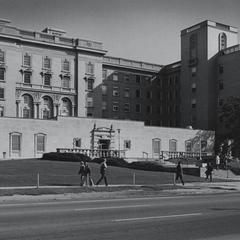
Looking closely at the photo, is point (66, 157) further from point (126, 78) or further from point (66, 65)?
point (126, 78)

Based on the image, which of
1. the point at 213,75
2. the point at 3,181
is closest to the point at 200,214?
the point at 3,181

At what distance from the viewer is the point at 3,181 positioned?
33531 millimetres

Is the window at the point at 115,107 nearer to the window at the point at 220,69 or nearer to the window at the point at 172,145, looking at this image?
the window at the point at 220,69

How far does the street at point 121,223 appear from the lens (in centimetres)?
1195

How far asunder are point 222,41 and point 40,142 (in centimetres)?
4476

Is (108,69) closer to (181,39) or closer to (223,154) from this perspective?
(181,39)

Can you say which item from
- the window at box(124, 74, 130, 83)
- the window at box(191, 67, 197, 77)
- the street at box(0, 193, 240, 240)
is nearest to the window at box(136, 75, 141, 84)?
the window at box(124, 74, 130, 83)

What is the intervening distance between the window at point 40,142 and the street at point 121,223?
49519 mm

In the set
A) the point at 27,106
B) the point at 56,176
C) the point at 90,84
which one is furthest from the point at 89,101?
the point at 56,176

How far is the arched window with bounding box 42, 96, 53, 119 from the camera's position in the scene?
290 ft

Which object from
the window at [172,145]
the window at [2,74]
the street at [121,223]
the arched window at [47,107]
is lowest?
the street at [121,223]

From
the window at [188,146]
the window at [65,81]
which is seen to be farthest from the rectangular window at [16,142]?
the window at [188,146]

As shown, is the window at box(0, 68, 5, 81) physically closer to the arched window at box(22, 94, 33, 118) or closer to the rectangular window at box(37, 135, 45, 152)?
the arched window at box(22, 94, 33, 118)

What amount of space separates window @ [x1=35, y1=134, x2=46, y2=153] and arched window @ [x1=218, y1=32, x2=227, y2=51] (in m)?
42.6
